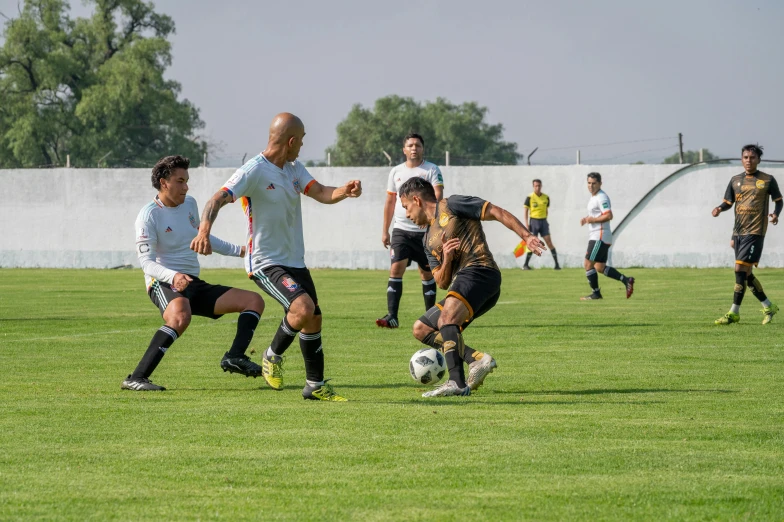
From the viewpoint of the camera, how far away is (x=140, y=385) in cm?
Answer: 843

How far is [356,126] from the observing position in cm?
12300

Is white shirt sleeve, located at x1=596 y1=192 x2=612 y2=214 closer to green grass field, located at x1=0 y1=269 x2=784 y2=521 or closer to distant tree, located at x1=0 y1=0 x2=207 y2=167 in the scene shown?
green grass field, located at x1=0 y1=269 x2=784 y2=521

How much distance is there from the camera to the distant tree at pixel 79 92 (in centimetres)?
6341

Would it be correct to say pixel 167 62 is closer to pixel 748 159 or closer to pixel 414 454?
pixel 748 159

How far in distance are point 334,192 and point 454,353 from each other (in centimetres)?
144

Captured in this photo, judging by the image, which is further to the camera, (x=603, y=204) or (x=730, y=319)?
(x=603, y=204)

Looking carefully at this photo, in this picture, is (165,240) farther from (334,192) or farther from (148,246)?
(334,192)

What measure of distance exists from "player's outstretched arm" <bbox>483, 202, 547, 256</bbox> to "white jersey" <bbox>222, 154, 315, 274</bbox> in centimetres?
133

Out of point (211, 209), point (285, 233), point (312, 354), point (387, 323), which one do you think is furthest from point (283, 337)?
point (387, 323)

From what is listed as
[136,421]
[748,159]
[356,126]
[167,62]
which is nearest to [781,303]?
[748,159]

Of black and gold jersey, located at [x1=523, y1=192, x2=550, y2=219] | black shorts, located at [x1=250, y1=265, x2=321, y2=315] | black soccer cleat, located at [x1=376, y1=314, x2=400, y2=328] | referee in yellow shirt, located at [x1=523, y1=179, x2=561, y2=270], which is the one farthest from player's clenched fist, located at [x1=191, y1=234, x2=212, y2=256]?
black and gold jersey, located at [x1=523, y1=192, x2=550, y2=219]

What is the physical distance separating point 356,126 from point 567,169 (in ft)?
306

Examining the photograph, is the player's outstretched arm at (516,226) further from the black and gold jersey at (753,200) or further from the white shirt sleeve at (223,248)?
the black and gold jersey at (753,200)

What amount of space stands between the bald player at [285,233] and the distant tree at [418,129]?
104 meters
